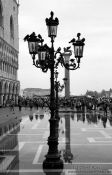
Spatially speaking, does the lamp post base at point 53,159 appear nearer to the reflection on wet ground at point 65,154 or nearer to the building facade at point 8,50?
the reflection on wet ground at point 65,154

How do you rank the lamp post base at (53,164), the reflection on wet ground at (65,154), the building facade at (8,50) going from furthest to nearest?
the building facade at (8,50) < the lamp post base at (53,164) < the reflection on wet ground at (65,154)

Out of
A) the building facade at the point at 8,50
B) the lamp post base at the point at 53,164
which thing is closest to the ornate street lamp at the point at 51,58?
the lamp post base at the point at 53,164

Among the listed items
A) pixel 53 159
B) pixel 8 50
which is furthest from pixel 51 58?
pixel 8 50

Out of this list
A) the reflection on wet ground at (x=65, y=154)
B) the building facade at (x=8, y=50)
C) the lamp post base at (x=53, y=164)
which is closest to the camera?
the reflection on wet ground at (x=65, y=154)

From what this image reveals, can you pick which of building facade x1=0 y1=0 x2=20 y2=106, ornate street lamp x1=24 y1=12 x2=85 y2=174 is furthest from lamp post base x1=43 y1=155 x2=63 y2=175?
building facade x1=0 y1=0 x2=20 y2=106

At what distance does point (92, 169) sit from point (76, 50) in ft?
13.1

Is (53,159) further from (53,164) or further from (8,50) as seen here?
(8,50)

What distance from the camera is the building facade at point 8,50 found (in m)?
67.8

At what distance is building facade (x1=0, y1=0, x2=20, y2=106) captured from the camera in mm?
67812

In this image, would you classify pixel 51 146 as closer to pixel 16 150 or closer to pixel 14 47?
pixel 16 150

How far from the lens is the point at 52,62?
12273mm

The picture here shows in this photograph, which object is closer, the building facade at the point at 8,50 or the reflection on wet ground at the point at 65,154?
the reflection on wet ground at the point at 65,154

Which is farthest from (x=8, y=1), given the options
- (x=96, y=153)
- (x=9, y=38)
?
(x=96, y=153)

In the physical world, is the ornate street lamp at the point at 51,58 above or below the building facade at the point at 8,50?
below
